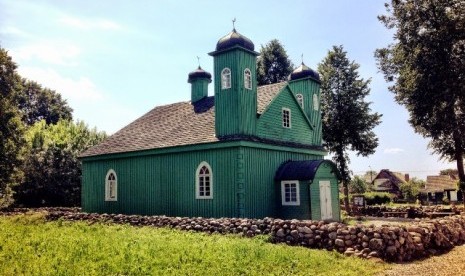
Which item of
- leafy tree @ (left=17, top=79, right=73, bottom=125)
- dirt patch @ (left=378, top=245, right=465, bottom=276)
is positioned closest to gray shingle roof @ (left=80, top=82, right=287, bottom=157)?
dirt patch @ (left=378, top=245, right=465, bottom=276)

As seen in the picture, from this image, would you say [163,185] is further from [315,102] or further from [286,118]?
[315,102]

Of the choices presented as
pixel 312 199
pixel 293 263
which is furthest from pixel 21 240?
pixel 312 199

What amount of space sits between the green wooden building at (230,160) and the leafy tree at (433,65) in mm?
9560

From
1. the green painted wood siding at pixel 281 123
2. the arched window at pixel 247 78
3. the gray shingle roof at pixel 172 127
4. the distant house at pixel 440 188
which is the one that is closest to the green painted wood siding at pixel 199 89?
the gray shingle roof at pixel 172 127

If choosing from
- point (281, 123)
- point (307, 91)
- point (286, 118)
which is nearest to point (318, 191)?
point (281, 123)

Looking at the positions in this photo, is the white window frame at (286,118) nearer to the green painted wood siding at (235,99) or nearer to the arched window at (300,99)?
the green painted wood siding at (235,99)

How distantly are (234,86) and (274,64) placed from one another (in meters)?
27.2

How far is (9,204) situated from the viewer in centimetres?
3403

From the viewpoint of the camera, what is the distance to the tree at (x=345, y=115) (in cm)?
3625

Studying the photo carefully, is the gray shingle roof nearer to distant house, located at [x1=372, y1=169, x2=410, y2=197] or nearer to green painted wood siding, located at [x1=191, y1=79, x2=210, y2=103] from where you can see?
green painted wood siding, located at [x1=191, y1=79, x2=210, y2=103]

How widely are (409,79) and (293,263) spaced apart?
23.1 m

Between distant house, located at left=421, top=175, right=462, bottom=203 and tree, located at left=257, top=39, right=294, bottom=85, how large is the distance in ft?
116

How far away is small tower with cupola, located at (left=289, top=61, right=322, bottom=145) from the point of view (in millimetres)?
27141

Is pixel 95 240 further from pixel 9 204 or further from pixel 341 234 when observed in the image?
pixel 9 204
